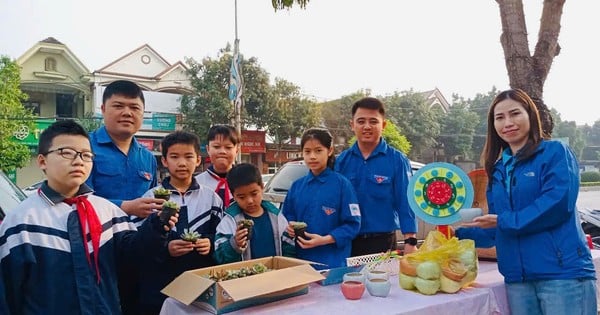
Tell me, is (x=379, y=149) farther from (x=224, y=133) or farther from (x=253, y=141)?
(x=253, y=141)

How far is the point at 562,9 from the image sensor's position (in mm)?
4211

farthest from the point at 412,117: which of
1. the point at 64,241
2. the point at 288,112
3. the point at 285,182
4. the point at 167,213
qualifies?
the point at 64,241

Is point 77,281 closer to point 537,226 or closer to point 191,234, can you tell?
point 191,234

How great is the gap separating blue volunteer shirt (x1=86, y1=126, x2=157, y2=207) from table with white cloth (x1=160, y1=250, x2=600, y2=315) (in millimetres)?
973

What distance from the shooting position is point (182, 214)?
2477mm

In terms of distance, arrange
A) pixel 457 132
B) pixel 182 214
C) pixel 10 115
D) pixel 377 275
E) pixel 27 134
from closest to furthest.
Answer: pixel 377 275 → pixel 182 214 → pixel 10 115 → pixel 27 134 → pixel 457 132

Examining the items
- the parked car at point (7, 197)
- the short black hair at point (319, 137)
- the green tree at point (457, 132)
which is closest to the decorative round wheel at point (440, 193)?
the short black hair at point (319, 137)

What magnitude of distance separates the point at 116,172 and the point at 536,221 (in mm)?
2309

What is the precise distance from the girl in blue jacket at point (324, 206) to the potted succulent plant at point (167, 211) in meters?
0.94

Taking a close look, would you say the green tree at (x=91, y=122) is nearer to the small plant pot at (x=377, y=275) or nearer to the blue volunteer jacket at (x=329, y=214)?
the blue volunteer jacket at (x=329, y=214)

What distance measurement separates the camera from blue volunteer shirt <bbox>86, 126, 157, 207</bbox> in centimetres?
263

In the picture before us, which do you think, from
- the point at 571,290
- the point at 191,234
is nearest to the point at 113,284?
the point at 191,234

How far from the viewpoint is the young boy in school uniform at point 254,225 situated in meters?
2.25

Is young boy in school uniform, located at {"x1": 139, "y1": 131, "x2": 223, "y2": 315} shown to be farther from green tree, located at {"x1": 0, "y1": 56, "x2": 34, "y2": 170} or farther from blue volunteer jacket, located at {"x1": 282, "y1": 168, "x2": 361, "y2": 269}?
green tree, located at {"x1": 0, "y1": 56, "x2": 34, "y2": 170}
